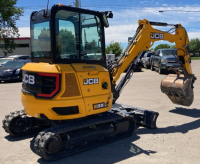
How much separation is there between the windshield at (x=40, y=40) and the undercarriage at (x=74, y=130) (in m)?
1.33

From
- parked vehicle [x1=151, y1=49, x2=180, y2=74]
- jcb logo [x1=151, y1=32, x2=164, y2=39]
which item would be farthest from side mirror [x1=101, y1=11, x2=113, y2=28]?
parked vehicle [x1=151, y1=49, x2=180, y2=74]

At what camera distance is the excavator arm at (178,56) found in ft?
21.7

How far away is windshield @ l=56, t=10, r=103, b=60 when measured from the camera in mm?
4777

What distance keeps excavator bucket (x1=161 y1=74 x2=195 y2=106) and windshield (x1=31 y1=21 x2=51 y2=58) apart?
426cm

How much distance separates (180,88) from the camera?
7309 millimetres

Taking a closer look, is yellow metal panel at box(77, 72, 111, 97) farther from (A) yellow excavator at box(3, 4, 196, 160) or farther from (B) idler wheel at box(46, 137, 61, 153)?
(B) idler wheel at box(46, 137, 61, 153)

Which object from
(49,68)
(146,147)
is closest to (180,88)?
(146,147)

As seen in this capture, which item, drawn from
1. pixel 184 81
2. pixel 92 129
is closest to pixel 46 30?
pixel 92 129

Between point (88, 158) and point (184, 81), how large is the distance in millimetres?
4092

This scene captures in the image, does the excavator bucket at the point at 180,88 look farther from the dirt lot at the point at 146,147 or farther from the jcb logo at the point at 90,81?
the jcb logo at the point at 90,81

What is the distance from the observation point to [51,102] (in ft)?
15.0

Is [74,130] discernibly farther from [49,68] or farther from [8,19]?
[8,19]

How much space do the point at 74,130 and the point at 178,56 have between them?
451 cm

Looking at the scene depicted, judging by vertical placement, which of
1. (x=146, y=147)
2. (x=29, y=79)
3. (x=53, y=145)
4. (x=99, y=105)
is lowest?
(x=146, y=147)
